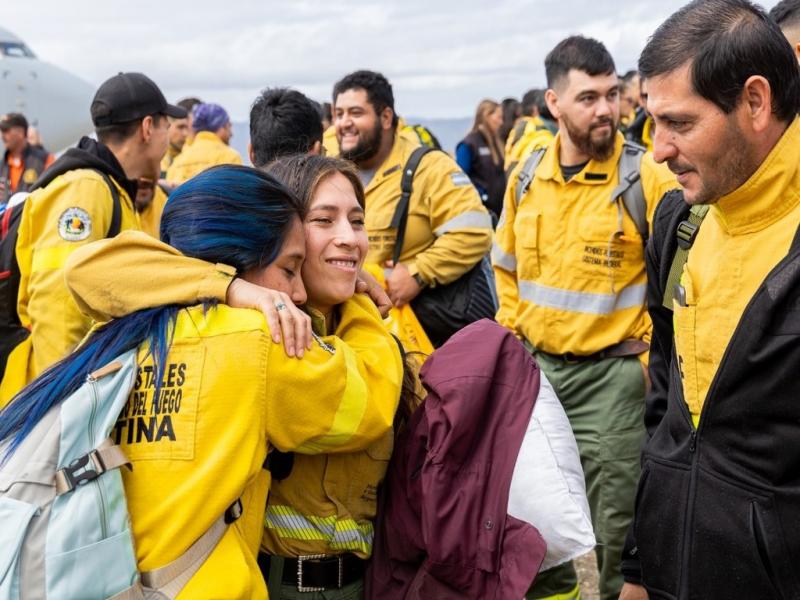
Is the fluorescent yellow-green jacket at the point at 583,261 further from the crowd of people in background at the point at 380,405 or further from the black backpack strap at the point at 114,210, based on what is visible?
the black backpack strap at the point at 114,210

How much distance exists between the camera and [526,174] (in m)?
4.67

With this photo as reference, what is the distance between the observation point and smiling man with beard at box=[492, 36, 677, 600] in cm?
428

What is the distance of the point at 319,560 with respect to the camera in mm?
2363

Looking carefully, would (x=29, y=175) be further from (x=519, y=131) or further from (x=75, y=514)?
(x=75, y=514)

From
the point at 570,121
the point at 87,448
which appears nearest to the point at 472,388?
the point at 87,448

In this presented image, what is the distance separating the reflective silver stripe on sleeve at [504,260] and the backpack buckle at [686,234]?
7.41 ft

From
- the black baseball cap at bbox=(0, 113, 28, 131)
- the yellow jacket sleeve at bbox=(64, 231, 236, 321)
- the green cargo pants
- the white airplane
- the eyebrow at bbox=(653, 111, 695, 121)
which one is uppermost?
the white airplane

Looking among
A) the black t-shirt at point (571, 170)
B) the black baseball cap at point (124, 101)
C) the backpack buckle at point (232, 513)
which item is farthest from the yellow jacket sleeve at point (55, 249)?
the backpack buckle at point (232, 513)

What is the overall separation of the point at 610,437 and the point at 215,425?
2774 millimetres

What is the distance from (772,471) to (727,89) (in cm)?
83

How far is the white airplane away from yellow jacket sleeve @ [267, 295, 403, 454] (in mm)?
17903

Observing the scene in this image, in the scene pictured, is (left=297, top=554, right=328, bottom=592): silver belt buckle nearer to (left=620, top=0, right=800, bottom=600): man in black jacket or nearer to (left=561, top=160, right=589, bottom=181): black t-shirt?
(left=620, top=0, right=800, bottom=600): man in black jacket

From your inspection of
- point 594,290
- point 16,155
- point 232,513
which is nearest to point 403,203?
point 594,290

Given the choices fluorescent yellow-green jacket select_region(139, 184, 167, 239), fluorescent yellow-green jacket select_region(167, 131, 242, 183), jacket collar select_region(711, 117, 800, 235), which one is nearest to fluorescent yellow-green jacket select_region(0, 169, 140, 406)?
fluorescent yellow-green jacket select_region(139, 184, 167, 239)
